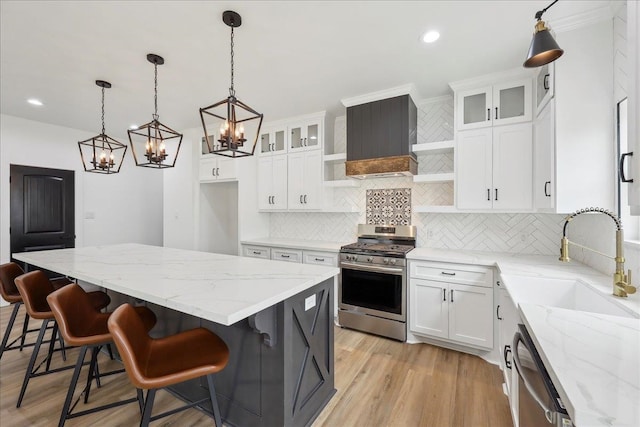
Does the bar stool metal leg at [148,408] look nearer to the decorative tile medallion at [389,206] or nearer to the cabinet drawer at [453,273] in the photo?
the cabinet drawer at [453,273]

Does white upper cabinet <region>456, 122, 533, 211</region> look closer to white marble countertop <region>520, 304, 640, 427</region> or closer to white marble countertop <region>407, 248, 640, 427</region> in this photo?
white marble countertop <region>407, 248, 640, 427</region>

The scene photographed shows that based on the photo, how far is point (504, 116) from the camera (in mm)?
2666

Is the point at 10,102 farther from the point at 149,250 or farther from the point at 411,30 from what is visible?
the point at 411,30

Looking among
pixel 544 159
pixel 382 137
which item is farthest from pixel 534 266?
pixel 382 137

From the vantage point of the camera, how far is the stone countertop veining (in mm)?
1542

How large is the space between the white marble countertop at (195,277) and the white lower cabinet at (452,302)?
54.0 inches

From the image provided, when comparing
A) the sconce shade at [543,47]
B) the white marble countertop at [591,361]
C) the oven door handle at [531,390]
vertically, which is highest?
the sconce shade at [543,47]

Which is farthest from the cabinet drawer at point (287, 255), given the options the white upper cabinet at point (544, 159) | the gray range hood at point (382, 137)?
the white upper cabinet at point (544, 159)

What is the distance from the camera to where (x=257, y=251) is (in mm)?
3914

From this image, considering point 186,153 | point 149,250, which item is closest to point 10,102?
point 186,153

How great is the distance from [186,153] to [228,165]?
3.20 feet

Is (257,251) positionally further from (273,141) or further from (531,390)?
(531,390)

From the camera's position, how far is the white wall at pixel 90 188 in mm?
3969

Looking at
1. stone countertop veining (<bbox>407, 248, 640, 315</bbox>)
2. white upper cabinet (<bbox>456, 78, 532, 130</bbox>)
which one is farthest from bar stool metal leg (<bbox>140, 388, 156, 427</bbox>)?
white upper cabinet (<bbox>456, 78, 532, 130</bbox>)
